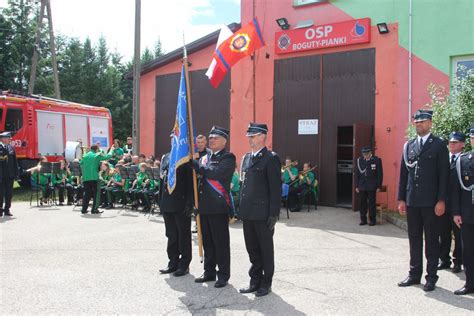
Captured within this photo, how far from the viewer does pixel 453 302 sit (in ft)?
16.9

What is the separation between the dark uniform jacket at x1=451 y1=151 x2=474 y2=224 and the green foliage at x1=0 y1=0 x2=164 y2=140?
30.7 meters

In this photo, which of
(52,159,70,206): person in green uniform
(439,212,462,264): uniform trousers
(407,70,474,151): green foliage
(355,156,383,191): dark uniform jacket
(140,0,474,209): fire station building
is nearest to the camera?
(439,212,462,264): uniform trousers

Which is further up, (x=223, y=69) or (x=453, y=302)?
(x=223, y=69)

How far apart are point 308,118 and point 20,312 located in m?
10.4

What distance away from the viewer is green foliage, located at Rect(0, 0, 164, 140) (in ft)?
103

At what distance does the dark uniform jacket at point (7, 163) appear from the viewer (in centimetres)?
1155

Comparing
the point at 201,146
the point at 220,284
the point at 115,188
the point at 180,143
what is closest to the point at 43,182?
the point at 115,188

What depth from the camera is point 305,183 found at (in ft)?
42.5

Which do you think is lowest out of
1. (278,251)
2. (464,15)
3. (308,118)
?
(278,251)

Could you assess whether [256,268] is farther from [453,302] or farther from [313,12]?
[313,12]

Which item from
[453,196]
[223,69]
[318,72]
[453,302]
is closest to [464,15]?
[318,72]

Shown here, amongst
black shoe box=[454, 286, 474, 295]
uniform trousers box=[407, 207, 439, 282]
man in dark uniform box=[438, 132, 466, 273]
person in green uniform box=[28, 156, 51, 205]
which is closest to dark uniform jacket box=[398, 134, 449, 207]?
uniform trousers box=[407, 207, 439, 282]

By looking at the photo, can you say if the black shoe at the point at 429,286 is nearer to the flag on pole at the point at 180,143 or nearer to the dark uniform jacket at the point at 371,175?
the flag on pole at the point at 180,143

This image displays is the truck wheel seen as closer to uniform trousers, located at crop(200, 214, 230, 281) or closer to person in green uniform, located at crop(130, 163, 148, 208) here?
person in green uniform, located at crop(130, 163, 148, 208)
